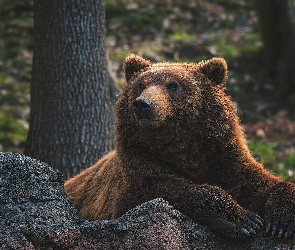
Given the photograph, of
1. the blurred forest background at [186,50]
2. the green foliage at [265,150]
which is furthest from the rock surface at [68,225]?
the green foliage at [265,150]

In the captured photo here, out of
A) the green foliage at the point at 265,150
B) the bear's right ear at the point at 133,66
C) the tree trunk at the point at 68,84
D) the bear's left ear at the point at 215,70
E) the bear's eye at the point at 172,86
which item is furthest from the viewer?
the green foliage at the point at 265,150

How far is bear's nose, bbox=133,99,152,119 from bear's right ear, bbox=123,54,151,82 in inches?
31.8

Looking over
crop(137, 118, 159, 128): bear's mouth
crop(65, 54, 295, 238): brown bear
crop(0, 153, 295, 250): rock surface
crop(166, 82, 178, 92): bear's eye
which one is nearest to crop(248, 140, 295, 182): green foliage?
crop(65, 54, 295, 238): brown bear

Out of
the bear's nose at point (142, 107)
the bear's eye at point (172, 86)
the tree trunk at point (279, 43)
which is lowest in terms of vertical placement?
the bear's nose at point (142, 107)

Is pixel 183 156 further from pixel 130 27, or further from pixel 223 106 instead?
pixel 130 27

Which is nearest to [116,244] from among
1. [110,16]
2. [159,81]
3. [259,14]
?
[159,81]

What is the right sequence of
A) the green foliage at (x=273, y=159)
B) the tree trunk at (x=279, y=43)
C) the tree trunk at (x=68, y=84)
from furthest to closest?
the tree trunk at (x=279, y=43) → the green foliage at (x=273, y=159) → the tree trunk at (x=68, y=84)

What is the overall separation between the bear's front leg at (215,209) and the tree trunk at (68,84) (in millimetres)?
2907

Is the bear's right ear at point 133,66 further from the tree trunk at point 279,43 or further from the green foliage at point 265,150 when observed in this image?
the tree trunk at point 279,43

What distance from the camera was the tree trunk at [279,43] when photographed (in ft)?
41.4

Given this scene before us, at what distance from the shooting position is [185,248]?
405 cm

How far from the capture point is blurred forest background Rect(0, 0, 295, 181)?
10562 millimetres

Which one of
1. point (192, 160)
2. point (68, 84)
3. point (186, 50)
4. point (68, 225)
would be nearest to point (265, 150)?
point (186, 50)

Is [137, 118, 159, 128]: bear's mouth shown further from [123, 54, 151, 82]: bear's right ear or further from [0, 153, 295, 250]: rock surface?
[123, 54, 151, 82]: bear's right ear
